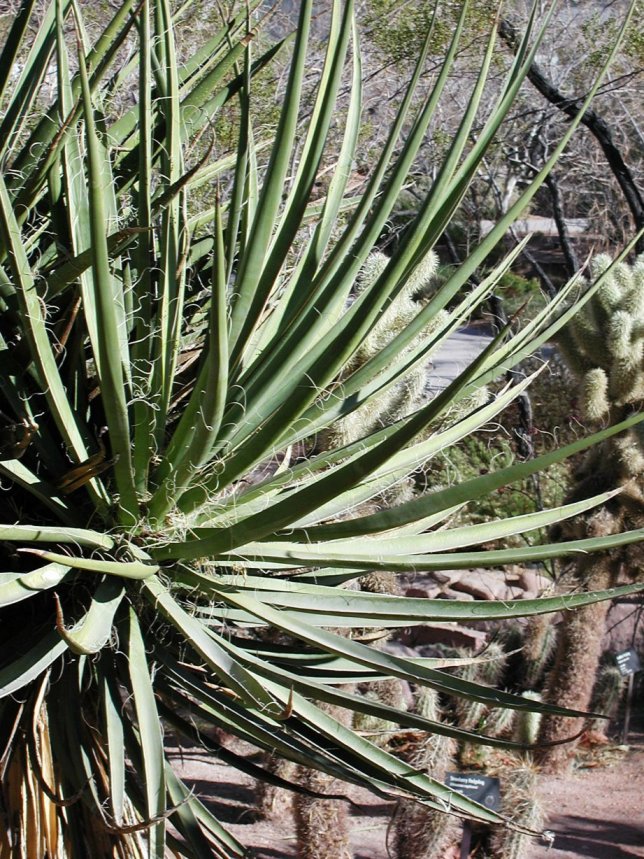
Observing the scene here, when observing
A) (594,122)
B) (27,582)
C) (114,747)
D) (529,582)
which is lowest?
(114,747)

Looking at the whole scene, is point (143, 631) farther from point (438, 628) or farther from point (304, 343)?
point (438, 628)

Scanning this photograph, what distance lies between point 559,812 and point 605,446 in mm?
2429

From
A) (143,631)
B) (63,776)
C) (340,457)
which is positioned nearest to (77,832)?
(63,776)

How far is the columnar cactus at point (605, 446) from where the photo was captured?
6008 mm

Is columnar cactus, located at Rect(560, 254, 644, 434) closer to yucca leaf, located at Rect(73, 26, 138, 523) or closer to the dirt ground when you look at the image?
the dirt ground

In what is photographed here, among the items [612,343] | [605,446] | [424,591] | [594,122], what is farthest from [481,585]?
[594,122]

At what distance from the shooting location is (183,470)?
186 centimetres

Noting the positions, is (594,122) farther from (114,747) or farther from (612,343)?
(114,747)

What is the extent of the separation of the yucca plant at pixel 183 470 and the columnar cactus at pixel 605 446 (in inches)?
157

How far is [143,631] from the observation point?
2.01 m

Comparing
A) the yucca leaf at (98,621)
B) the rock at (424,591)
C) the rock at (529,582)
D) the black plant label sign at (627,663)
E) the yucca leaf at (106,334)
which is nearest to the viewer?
the yucca leaf at (106,334)

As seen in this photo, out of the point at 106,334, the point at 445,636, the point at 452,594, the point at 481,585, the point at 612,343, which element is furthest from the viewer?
the point at 481,585

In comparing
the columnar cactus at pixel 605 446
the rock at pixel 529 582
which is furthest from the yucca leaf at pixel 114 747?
the rock at pixel 529 582

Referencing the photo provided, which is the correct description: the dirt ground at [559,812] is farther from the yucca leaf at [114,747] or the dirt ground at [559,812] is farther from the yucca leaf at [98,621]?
the yucca leaf at [98,621]
